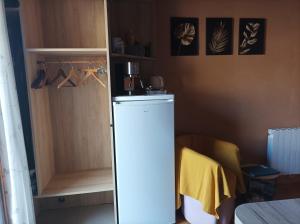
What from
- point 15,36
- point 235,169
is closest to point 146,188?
point 235,169

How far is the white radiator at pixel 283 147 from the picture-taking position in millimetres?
2914

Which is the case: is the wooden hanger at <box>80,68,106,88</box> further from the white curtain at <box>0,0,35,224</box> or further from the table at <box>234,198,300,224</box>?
the table at <box>234,198,300,224</box>

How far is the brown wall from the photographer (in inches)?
105

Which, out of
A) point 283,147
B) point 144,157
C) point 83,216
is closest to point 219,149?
point 144,157

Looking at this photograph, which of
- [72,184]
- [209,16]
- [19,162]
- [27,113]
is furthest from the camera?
[209,16]

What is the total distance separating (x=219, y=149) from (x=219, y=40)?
1175 millimetres

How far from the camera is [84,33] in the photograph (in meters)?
2.30

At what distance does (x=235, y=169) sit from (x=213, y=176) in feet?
1.71

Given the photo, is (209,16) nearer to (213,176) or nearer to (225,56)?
(225,56)

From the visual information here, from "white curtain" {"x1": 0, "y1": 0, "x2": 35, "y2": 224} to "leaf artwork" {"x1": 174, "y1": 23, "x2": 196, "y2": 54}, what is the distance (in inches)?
63.7

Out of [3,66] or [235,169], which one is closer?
[3,66]

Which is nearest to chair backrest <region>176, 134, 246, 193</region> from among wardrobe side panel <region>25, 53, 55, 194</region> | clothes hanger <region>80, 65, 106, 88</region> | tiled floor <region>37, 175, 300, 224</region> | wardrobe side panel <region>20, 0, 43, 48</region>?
tiled floor <region>37, 175, 300, 224</region>

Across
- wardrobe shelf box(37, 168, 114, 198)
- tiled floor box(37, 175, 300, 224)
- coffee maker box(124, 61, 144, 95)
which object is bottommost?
tiled floor box(37, 175, 300, 224)

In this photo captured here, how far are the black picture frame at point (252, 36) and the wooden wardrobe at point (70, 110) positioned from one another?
1.51m
